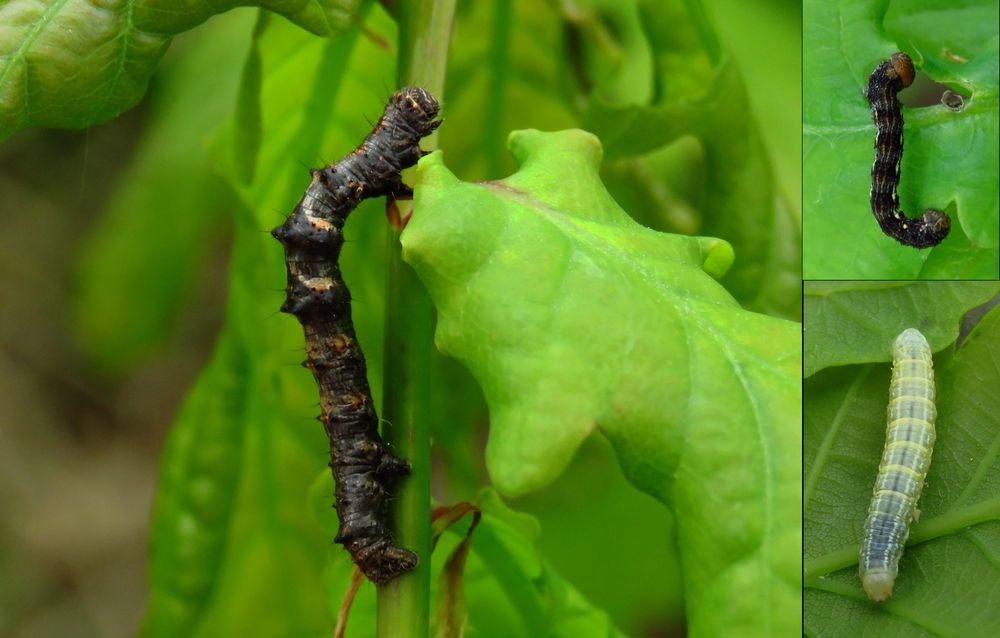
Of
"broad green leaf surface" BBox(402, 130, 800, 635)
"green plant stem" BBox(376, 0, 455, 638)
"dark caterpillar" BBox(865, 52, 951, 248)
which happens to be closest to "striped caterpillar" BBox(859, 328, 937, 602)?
"dark caterpillar" BBox(865, 52, 951, 248)

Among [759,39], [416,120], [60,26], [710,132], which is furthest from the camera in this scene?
[759,39]

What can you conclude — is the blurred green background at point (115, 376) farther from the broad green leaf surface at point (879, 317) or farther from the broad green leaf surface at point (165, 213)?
the broad green leaf surface at point (879, 317)

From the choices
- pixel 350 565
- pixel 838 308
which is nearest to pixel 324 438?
pixel 350 565

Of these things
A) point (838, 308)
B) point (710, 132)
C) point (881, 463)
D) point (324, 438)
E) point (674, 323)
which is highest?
point (674, 323)

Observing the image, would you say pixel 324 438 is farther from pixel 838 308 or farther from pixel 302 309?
pixel 838 308

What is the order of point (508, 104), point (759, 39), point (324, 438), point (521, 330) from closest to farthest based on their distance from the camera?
point (521, 330) < point (324, 438) < point (508, 104) < point (759, 39)

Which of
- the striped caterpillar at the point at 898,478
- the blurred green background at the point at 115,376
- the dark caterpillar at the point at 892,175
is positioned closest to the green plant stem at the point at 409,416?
the striped caterpillar at the point at 898,478

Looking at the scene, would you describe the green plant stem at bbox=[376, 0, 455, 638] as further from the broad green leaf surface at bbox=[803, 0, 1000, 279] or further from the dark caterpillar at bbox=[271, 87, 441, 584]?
the broad green leaf surface at bbox=[803, 0, 1000, 279]
